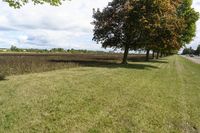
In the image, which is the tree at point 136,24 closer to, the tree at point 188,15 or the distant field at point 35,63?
the distant field at point 35,63

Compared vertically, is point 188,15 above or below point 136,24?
above

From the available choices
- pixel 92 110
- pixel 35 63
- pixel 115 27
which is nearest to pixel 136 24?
pixel 115 27

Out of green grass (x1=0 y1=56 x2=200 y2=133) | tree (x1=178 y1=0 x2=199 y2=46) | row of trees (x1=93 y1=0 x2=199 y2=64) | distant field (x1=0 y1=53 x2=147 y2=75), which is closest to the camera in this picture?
green grass (x1=0 y1=56 x2=200 y2=133)

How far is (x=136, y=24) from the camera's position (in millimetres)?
31969

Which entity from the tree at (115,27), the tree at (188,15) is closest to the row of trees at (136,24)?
the tree at (115,27)

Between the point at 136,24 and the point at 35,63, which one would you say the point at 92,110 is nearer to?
the point at 35,63

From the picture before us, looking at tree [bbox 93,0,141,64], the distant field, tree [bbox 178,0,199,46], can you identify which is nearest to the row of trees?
tree [bbox 93,0,141,64]

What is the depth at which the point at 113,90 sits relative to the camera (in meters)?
13.8

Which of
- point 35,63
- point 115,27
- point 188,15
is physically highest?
point 188,15

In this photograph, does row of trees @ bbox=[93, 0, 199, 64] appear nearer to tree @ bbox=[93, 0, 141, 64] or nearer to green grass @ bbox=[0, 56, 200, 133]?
tree @ bbox=[93, 0, 141, 64]

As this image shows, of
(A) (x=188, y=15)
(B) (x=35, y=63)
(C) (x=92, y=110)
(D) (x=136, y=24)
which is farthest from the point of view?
(A) (x=188, y=15)

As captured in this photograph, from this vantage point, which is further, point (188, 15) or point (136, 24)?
point (188, 15)

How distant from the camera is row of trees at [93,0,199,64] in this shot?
104 feet

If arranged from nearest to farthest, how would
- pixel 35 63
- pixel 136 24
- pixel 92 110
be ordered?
pixel 92 110
pixel 35 63
pixel 136 24
